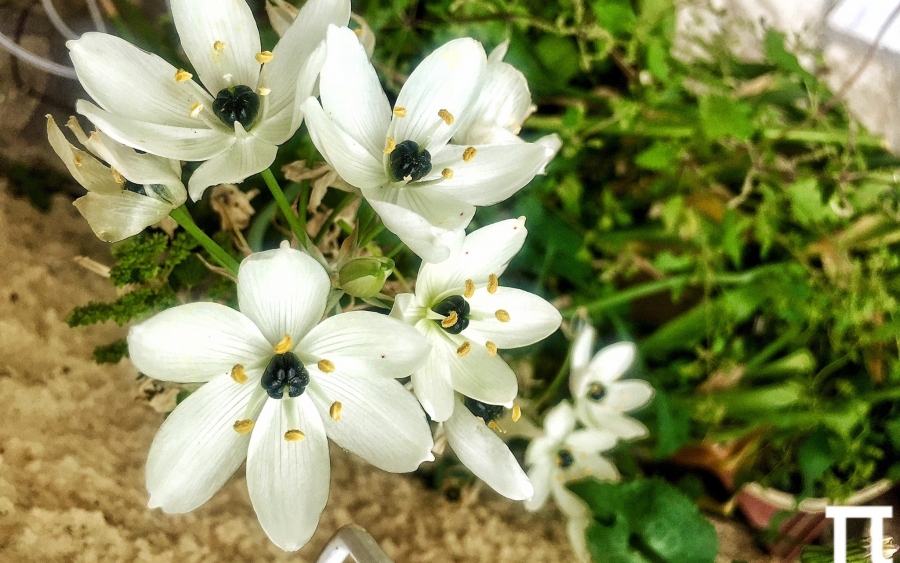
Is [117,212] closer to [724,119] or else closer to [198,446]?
[198,446]

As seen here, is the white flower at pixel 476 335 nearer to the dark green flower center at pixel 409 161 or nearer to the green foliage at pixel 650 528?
the dark green flower center at pixel 409 161

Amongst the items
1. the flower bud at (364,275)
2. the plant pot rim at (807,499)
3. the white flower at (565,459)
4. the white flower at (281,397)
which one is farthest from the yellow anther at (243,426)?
the plant pot rim at (807,499)

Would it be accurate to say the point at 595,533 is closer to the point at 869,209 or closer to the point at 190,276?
the point at 190,276

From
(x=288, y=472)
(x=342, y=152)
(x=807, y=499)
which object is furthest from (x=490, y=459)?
(x=807, y=499)

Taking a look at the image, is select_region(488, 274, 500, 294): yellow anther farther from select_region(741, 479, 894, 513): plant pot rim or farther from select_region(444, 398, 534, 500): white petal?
select_region(741, 479, 894, 513): plant pot rim

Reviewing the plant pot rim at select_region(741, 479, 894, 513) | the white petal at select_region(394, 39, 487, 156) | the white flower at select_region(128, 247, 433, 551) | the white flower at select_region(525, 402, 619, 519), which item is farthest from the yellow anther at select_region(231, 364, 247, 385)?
the plant pot rim at select_region(741, 479, 894, 513)

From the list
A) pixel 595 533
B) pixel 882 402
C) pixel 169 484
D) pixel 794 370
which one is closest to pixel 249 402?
pixel 169 484
